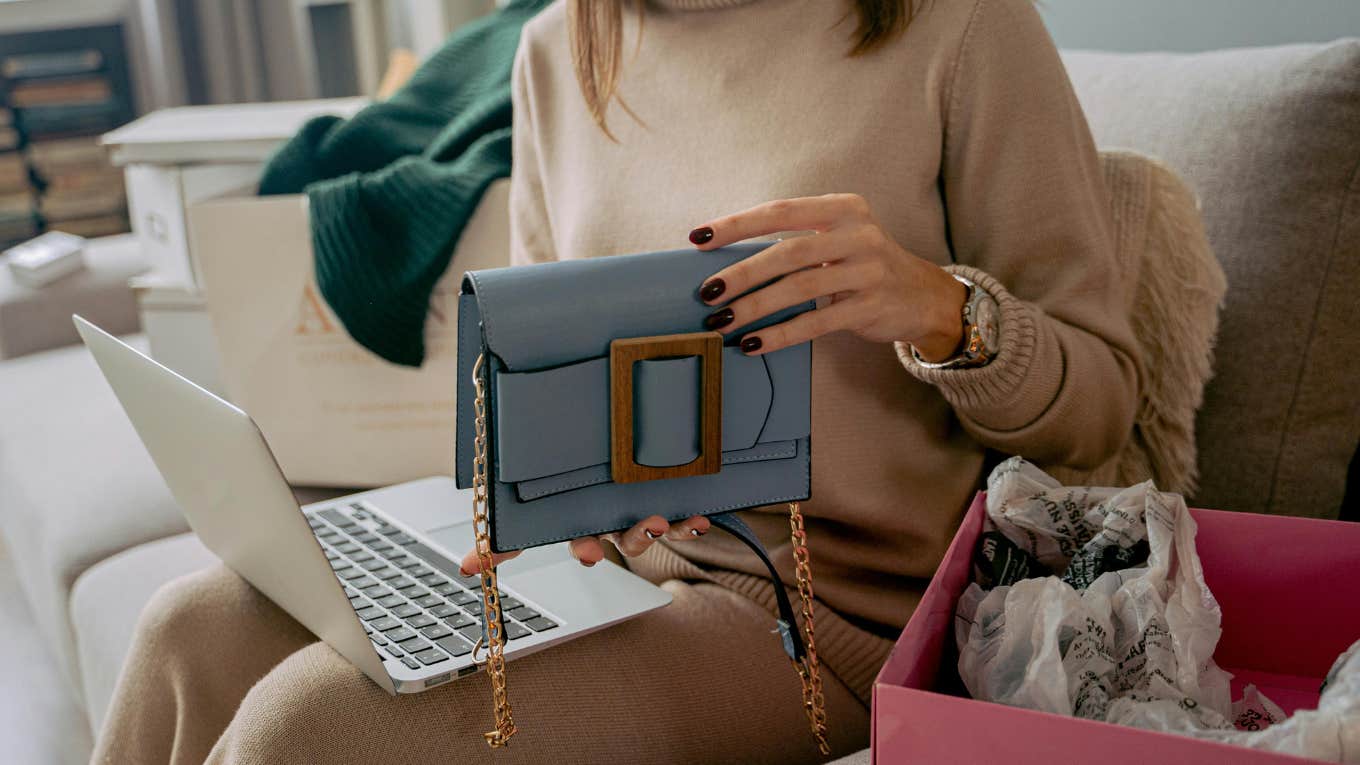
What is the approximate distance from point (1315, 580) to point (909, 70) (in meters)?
0.44

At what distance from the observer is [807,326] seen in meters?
0.64

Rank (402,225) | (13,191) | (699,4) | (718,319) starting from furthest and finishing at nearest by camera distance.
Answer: (13,191), (402,225), (699,4), (718,319)

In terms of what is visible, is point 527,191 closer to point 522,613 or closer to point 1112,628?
point 522,613

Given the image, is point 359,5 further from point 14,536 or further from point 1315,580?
point 1315,580

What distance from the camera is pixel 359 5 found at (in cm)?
287

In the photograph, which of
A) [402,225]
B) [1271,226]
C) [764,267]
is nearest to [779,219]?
[764,267]

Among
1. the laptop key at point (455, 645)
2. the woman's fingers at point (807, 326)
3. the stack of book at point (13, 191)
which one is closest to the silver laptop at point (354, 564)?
the laptop key at point (455, 645)

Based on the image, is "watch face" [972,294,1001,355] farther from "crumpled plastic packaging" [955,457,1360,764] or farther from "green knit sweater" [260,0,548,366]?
"green knit sweater" [260,0,548,366]

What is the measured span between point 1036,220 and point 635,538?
0.37m

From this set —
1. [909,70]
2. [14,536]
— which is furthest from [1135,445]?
[14,536]

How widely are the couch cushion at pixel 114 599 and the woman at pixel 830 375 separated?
237mm

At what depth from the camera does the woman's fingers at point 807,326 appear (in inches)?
24.6

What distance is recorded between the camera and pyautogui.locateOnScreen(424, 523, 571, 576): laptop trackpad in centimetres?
86

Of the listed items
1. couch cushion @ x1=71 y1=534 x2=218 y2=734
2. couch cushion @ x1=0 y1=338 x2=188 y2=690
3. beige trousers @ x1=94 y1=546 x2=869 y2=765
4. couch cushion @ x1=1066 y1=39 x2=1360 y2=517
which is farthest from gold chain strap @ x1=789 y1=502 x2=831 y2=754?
couch cushion @ x1=0 y1=338 x2=188 y2=690
